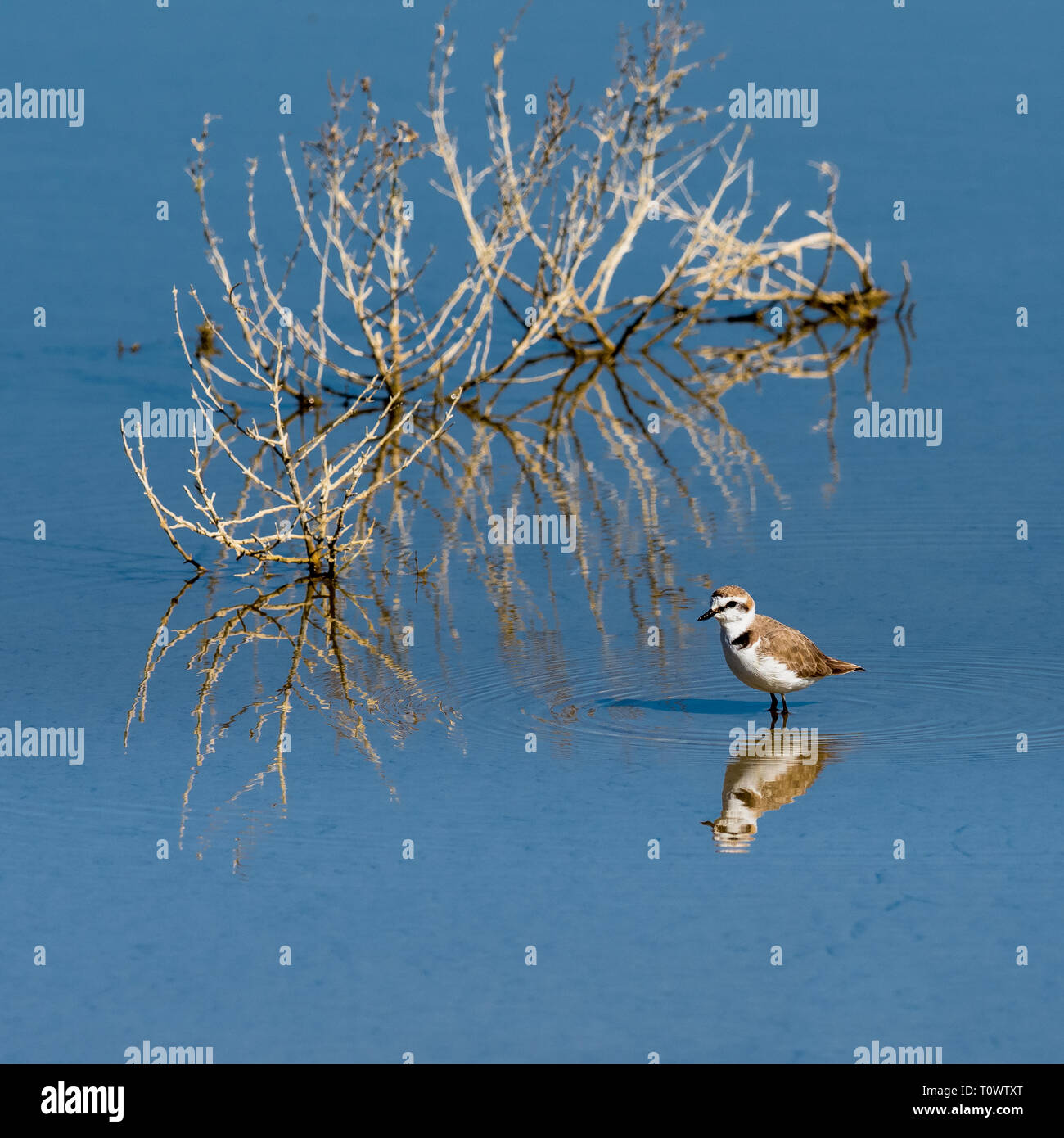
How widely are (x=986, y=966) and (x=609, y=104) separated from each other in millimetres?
15016

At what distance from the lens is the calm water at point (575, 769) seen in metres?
8.70

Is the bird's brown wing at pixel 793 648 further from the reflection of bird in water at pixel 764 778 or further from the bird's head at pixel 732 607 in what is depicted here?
the reflection of bird in water at pixel 764 778

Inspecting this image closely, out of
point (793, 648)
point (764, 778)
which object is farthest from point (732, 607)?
point (764, 778)

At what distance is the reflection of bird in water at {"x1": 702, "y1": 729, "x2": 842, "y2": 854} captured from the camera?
10.6m

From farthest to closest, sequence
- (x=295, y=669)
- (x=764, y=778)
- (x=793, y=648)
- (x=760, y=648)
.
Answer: (x=295, y=669) → (x=793, y=648) → (x=760, y=648) → (x=764, y=778)

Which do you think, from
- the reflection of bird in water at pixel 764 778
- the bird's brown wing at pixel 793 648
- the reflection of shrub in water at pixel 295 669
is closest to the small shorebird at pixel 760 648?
the bird's brown wing at pixel 793 648

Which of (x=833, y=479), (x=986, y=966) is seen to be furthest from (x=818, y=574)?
(x=986, y=966)

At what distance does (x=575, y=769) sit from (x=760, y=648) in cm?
142

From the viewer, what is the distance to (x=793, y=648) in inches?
471

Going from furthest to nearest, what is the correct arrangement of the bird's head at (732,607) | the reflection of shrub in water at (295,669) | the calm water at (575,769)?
the reflection of shrub in water at (295,669)
the bird's head at (732,607)
the calm water at (575,769)

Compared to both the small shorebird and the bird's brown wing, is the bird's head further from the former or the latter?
the bird's brown wing

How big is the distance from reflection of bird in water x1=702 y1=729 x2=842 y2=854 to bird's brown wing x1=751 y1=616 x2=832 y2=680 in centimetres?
42

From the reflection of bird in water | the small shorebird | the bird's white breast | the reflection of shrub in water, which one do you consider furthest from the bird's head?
the reflection of shrub in water

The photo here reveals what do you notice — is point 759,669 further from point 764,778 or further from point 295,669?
point 295,669
